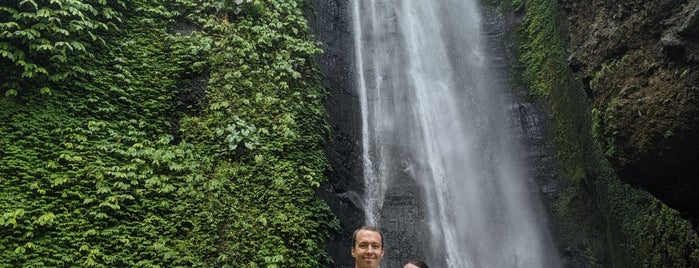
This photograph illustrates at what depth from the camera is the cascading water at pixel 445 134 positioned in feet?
35.0

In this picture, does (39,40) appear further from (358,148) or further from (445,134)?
(445,134)

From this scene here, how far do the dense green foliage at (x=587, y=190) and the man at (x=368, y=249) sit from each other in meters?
4.99

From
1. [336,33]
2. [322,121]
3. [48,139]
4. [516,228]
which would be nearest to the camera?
[48,139]

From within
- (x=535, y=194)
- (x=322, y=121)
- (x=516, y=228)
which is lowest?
(x=516, y=228)

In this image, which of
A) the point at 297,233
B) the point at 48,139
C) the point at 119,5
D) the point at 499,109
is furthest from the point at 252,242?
the point at 499,109

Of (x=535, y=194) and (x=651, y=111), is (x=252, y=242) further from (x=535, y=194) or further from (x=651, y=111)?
(x=535, y=194)

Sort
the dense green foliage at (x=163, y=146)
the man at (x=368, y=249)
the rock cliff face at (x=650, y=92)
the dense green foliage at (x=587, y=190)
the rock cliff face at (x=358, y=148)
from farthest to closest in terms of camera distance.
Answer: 1. the rock cliff face at (x=358, y=148)
2. the dense green foliage at (x=587, y=190)
3. the dense green foliage at (x=163, y=146)
4. the rock cliff face at (x=650, y=92)
5. the man at (x=368, y=249)

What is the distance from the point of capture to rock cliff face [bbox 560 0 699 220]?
554 centimetres

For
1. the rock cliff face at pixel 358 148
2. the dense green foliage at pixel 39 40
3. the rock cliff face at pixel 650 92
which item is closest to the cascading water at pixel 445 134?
the rock cliff face at pixel 358 148

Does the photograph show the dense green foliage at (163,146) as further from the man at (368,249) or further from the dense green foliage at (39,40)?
the man at (368,249)

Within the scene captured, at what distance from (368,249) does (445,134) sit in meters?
9.66

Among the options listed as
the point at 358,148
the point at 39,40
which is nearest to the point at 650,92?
the point at 358,148

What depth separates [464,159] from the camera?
39.6ft

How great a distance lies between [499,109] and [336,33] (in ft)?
15.1
